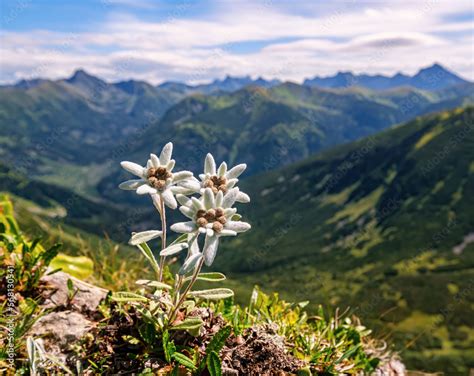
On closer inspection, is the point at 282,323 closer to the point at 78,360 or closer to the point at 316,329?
the point at 316,329

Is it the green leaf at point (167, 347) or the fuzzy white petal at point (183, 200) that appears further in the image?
the green leaf at point (167, 347)

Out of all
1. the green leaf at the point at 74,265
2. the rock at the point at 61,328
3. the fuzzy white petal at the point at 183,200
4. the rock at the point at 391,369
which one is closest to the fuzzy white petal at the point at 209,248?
the fuzzy white petal at the point at 183,200

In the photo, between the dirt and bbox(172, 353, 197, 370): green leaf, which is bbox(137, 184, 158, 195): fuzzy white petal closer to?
bbox(172, 353, 197, 370): green leaf

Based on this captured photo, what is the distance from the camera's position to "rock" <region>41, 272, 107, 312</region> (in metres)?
7.25

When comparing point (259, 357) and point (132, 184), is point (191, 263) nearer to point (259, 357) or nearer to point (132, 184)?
point (132, 184)

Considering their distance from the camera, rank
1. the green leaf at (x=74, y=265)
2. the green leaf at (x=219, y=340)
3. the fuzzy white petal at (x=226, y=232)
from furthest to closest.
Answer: the green leaf at (x=74, y=265) → the green leaf at (x=219, y=340) → the fuzzy white petal at (x=226, y=232)

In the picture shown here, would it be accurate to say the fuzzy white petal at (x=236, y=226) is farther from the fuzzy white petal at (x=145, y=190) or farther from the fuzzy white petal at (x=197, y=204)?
the fuzzy white petal at (x=145, y=190)

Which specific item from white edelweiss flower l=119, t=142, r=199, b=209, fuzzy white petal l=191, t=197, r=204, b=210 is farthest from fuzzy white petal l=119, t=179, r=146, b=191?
fuzzy white petal l=191, t=197, r=204, b=210

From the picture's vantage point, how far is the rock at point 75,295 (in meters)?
7.25

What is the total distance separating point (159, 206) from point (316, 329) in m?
3.82

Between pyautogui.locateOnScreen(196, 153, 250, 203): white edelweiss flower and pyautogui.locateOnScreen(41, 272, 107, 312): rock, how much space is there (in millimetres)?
3171

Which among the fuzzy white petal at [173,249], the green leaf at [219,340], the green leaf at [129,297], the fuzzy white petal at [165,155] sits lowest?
the green leaf at [219,340]

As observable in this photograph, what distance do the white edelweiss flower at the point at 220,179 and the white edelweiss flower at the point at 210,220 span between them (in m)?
0.35

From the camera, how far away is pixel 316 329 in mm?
7734
